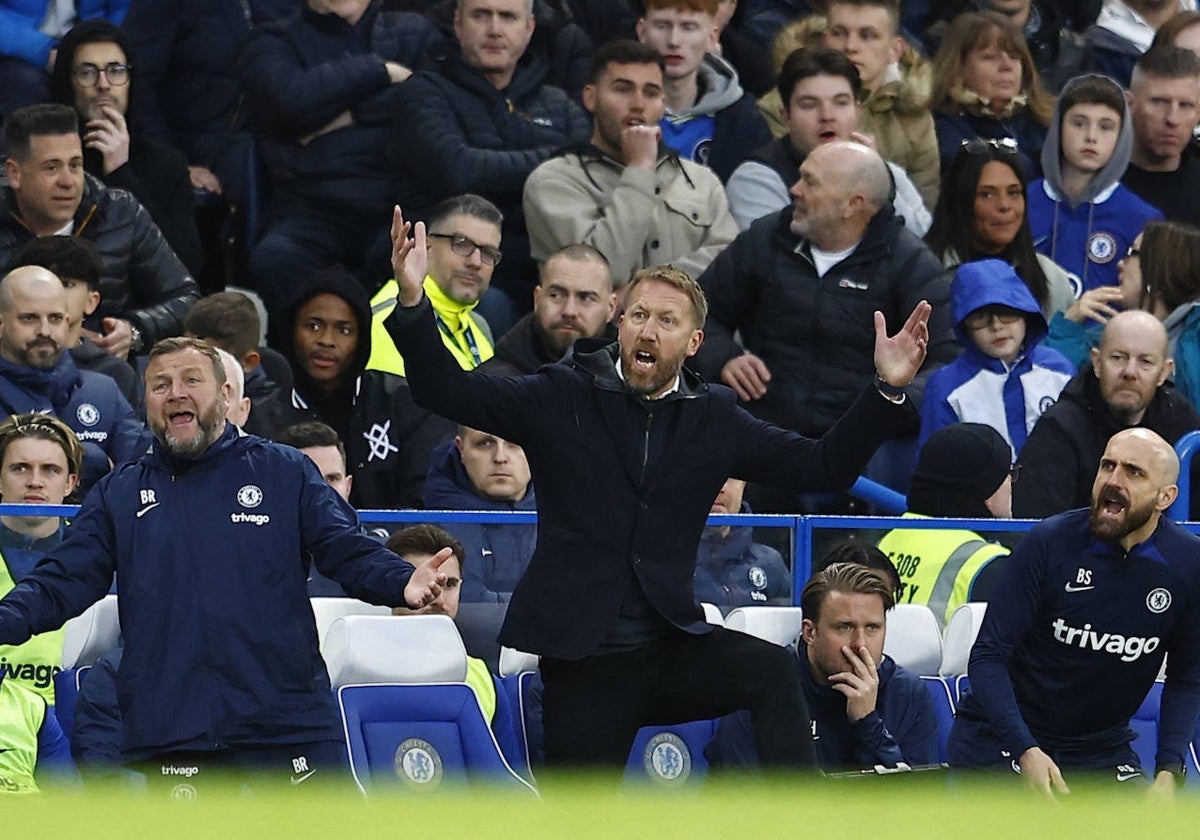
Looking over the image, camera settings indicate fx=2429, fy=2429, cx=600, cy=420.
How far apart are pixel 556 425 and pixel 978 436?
300cm

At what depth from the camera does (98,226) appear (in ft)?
32.9

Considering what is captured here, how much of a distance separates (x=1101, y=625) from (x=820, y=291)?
8.58ft

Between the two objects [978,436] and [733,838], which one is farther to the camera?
[978,436]

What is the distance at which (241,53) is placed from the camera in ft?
36.4

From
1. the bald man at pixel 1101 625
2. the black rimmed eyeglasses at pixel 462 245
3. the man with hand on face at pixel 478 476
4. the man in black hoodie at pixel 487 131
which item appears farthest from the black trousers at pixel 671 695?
the man in black hoodie at pixel 487 131

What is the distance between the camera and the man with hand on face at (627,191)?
10.6m

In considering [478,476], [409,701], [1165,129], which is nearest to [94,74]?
[478,476]

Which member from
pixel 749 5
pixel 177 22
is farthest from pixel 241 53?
pixel 749 5

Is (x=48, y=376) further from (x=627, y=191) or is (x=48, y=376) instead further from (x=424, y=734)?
(x=627, y=191)

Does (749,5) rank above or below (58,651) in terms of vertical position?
above

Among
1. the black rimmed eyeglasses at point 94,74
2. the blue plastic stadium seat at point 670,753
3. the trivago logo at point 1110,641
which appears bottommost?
the blue plastic stadium seat at point 670,753

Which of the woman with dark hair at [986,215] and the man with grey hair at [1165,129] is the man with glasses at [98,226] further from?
the man with grey hair at [1165,129]

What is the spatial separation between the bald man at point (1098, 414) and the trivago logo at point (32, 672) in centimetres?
382

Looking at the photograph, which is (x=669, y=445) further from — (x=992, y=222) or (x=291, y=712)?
(x=992, y=222)
